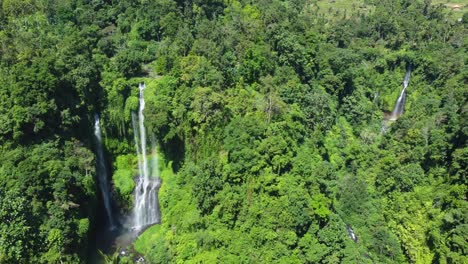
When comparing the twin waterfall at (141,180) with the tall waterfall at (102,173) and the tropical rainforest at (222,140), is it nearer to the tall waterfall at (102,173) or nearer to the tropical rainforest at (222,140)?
the tall waterfall at (102,173)

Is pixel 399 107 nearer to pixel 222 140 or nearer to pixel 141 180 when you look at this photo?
pixel 222 140

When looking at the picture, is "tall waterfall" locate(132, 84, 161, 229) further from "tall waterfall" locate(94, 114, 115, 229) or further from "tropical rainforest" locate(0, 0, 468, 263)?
"tall waterfall" locate(94, 114, 115, 229)

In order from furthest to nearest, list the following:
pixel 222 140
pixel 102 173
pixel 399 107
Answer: pixel 399 107 → pixel 102 173 → pixel 222 140

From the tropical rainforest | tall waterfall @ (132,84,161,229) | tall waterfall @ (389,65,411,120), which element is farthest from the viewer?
tall waterfall @ (389,65,411,120)

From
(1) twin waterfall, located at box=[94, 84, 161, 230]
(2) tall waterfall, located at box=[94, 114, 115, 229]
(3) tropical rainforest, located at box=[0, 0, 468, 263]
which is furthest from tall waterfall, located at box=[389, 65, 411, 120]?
(2) tall waterfall, located at box=[94, 114, 115, 229]

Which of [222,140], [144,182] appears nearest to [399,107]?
[222,140]

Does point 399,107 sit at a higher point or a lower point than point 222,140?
lower

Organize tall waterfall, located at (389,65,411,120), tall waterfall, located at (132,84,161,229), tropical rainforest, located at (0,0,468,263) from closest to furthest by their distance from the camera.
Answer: tropical rainforest, located at (0,0,468,263), tall waterfall, located at (132,84,161,229), tall waterfall, located at (389,65,411,120)

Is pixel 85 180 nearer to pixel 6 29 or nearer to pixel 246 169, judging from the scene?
pixel 246 169
